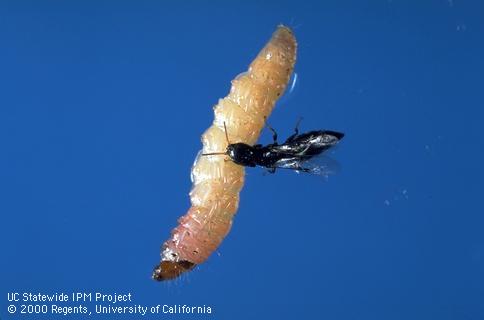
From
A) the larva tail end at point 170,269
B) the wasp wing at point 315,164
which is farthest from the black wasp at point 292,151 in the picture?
the larva tail end at point 170,269

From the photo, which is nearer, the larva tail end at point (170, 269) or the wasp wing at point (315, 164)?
the larva tail end at point (170, 269)

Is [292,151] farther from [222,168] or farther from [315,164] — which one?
[222,168]

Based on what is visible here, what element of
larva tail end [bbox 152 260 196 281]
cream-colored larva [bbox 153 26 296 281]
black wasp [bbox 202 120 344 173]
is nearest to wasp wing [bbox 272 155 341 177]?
black wasp [bbox 202 120 344 173]

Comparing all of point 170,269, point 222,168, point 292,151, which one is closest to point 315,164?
point 292,151

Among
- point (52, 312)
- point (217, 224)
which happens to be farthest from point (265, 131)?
point (52, 312)

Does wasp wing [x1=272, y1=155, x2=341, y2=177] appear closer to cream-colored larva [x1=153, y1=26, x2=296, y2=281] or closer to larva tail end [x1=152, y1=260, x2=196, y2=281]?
cream-colored larva [x1=153, y1=26, x2=296, y2=281]

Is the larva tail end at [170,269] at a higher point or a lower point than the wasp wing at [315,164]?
lower

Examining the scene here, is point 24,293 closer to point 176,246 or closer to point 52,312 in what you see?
point 52,312

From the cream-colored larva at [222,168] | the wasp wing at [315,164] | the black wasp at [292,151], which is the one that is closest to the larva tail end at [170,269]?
the cream-colored larva at [222,168]

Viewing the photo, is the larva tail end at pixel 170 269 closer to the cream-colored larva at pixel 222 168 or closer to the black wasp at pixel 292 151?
the cream-colored larva at pixel 222 168
